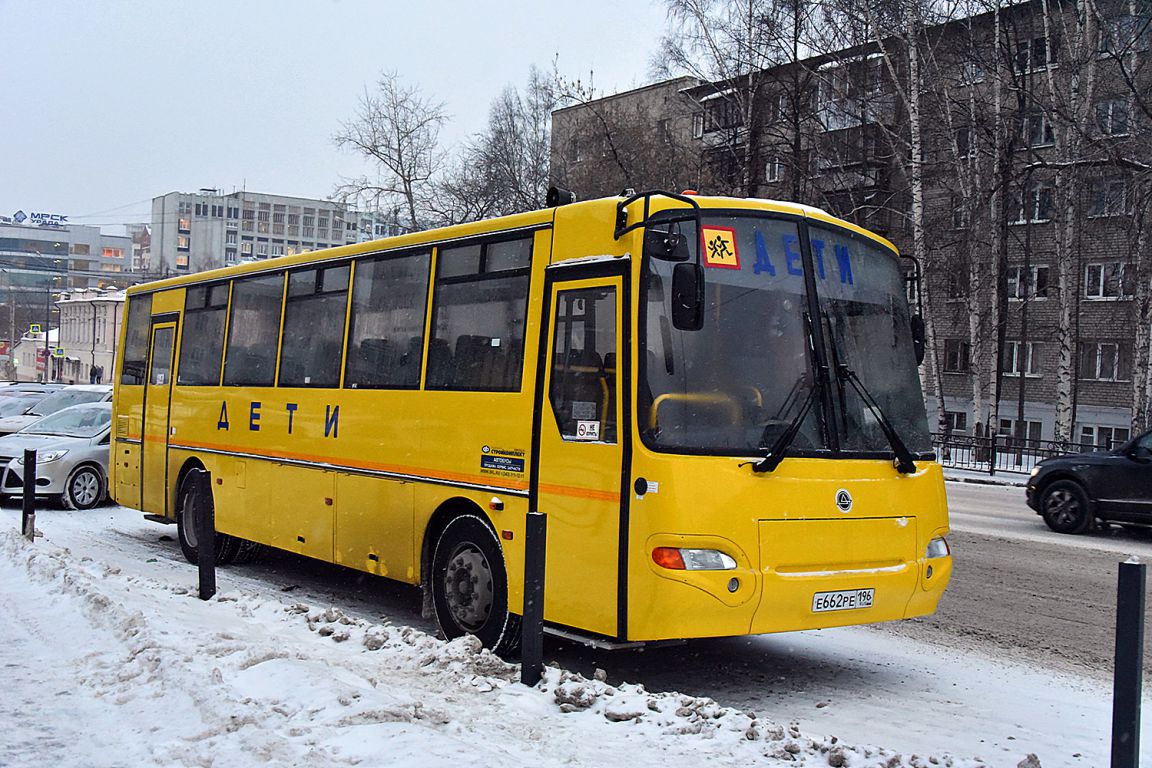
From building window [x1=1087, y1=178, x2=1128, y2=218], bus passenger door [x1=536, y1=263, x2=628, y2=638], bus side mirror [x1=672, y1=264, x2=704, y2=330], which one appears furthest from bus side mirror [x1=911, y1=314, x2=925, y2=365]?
building window [x1=1087, y1=178, x2=1128, y2=218]

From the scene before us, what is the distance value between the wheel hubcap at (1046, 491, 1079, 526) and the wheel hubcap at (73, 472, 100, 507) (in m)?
14.1

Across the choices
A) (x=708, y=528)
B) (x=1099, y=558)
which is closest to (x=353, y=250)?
(x=708, y=528)

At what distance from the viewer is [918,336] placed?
8.11m

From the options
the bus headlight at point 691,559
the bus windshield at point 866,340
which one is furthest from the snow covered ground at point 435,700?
the bus windshield at point 866,340

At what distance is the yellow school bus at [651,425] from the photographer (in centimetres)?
650

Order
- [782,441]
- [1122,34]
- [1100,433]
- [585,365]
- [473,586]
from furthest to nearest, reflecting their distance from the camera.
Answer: [1100,433], [1122,34], [473,586], [585,365], [782,441]

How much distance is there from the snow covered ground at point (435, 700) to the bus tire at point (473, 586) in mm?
658

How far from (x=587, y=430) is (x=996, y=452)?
25144 mm

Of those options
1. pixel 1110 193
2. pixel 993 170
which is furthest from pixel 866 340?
pixel 993 170

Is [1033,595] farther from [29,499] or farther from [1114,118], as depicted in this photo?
[1114,118]

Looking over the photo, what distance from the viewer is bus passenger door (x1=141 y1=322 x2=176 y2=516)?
520 inches

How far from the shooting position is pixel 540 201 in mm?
48375

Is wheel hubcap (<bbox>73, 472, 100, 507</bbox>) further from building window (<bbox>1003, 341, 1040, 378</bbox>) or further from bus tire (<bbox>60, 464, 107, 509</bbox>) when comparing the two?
building window (<bbox>1003, 341, 1040, 378</bbox>)

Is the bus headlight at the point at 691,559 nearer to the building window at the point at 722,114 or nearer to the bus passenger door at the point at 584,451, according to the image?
the bus passenger door at the point at 584,451
